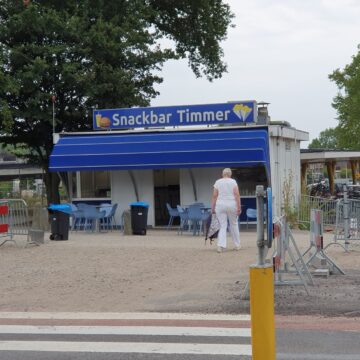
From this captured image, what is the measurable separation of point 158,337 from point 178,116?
15.6 meters

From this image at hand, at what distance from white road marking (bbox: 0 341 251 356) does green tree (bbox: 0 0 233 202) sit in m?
18.0

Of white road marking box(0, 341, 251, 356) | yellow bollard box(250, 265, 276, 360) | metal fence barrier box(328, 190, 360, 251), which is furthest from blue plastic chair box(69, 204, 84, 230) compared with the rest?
yellow bollard box(250, 265, 276, 360)

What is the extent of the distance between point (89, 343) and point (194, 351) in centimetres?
119

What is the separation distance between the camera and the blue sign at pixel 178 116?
2175 cm

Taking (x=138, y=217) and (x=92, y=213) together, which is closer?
(x=138, y=217)

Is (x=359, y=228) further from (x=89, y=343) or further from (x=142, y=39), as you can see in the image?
(x=142, y=39)

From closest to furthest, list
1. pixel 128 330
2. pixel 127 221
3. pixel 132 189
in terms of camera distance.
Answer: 1. pixel 128 330
2. pixel 127 221
3. pixel 132 189

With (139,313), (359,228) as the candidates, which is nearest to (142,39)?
(359,228)

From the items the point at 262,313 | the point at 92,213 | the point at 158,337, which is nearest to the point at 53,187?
the point at 92,213

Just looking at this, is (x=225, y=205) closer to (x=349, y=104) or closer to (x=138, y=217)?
(x=138, y=217)

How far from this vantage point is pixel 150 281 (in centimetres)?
1088

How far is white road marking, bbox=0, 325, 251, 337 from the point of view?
7.38 metres

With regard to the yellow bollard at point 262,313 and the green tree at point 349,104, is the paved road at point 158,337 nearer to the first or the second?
the yellow bollard at point 262,313

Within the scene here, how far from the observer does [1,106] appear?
976 inches
